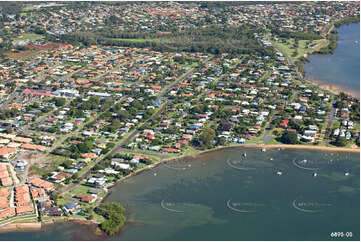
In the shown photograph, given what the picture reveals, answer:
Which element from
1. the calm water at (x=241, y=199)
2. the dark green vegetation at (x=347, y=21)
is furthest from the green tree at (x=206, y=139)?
the dark green vegetation at (x=347, y=21)

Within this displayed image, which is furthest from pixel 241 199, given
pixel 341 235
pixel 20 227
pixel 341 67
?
pixel 341 67

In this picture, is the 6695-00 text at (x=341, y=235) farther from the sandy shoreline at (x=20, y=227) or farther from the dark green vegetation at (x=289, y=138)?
the sandy shoreline at (x=20, y=227)

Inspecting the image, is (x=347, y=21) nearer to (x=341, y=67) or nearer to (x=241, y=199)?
(x=341, y=67)

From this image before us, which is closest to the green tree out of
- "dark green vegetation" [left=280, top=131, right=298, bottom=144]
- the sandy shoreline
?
"dark green vegetation" [left=280, top=131, right=298, bottom=144]

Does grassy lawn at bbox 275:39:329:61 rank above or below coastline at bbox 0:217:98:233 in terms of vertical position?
above

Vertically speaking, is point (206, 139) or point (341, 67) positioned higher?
point (341, 67)

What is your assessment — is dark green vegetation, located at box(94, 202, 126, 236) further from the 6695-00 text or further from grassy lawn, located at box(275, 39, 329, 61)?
grassy lawn, located at box(275, 39, 329, 61)
